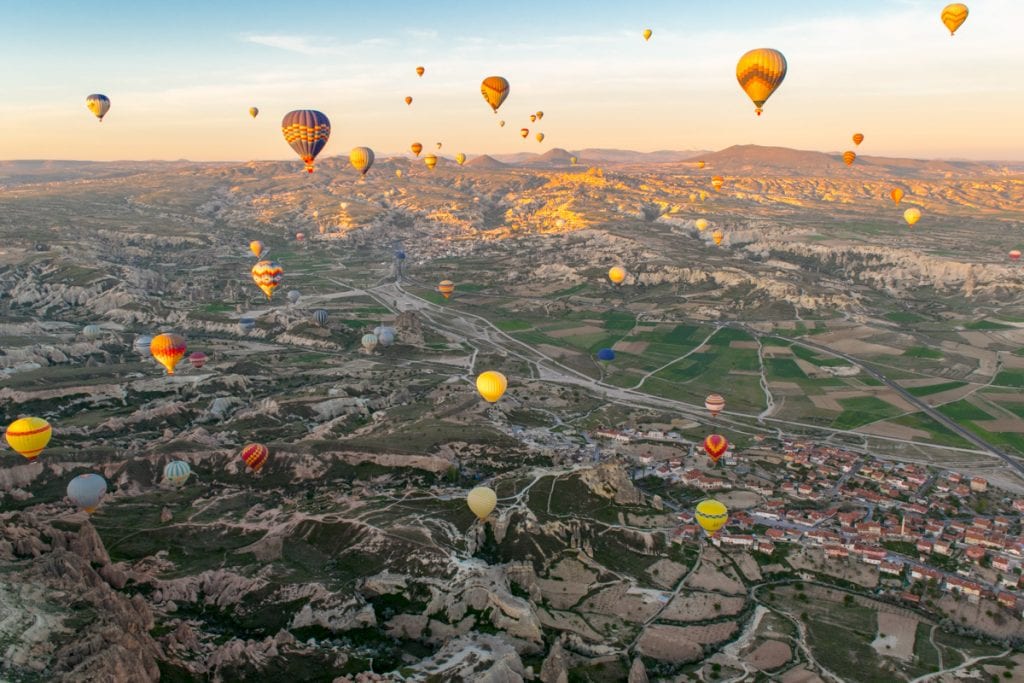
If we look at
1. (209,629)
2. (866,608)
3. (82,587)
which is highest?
(82,587)

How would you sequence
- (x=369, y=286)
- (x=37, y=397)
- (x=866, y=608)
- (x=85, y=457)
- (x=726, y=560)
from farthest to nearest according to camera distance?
(x=369, y=286)
(x=37, y=397)
(x=85, y=457)
(x=726, y=560)
(x=866, y=608)

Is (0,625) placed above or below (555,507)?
above

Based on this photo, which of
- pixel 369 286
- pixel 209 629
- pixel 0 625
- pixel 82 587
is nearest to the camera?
pixel 0 625

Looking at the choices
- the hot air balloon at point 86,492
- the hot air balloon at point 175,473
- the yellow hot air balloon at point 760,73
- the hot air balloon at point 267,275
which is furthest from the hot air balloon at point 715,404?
the hot air balloon at point 267,275

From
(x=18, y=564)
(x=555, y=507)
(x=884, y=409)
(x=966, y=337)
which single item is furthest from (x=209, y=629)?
(x=966, y=337)

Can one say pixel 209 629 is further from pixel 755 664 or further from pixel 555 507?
pixel 755 664

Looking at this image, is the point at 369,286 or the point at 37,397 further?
the point at 369,286

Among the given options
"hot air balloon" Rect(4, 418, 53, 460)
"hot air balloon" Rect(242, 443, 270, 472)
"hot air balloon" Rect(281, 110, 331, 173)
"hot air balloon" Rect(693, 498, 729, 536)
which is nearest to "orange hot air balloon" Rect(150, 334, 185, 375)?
"hot air balloon" Rect(281, 110, 331, 173)

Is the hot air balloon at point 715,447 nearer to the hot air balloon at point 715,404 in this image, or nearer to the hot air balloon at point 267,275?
the hot air balloon at point 715,404
